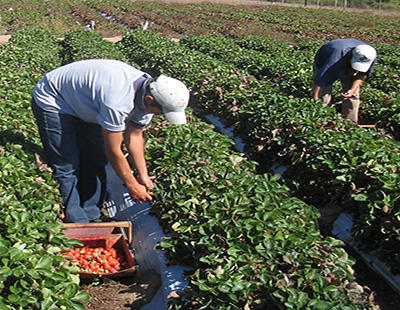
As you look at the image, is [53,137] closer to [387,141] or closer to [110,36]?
[387,141]

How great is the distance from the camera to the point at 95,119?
13.5ft

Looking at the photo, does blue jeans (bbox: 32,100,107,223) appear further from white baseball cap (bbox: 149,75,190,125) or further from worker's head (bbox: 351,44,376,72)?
worker's head (bbox: 351,44,376,72)

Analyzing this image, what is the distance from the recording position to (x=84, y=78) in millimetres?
3814

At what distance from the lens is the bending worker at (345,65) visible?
6.43m

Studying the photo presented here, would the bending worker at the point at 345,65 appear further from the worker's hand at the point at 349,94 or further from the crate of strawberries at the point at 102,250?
the crate of strawberries at the point at 102,250

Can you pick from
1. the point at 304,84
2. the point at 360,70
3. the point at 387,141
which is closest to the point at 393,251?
the point at 387,141

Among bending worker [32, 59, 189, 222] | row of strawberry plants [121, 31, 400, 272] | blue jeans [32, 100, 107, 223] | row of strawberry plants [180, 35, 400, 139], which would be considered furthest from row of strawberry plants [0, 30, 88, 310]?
row of strawberry plants [180, 35, 400, 139]

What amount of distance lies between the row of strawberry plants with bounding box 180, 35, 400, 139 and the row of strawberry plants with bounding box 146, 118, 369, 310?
11.6 feet

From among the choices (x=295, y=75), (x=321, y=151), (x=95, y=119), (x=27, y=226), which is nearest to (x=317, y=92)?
(x=321, y=151)

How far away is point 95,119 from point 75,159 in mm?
596

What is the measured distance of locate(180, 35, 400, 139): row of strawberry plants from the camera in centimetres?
731

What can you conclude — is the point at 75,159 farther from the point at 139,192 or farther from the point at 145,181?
the point at 139,192

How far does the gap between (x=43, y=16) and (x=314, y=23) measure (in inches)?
649

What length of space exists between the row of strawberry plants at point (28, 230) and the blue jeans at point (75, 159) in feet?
0.64
